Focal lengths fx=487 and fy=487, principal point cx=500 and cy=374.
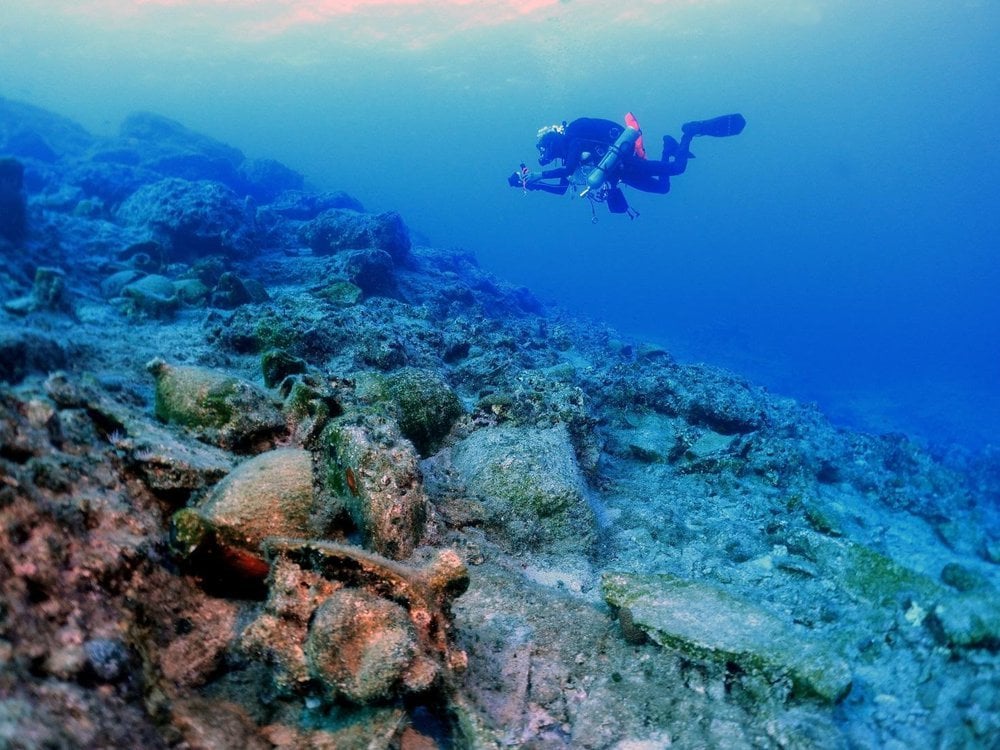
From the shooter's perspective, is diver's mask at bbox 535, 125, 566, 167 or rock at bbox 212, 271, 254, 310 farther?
diver's mask at bbox 535, 125, 566, 167

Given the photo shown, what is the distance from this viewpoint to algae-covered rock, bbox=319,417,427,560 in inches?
135

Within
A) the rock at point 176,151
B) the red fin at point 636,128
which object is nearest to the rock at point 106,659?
the red fin at point 636,128

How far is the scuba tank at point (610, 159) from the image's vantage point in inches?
435

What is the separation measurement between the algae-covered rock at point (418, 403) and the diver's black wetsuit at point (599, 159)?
8022 millimetres

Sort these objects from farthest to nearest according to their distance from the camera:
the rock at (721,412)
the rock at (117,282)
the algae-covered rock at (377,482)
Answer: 1. the rock at (117,282)
2. the rock at (721,412)
3. the algae-covered rock at (377,482)

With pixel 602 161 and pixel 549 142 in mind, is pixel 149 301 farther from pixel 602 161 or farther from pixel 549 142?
pixel 602 161

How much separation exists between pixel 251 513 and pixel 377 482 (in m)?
0.81

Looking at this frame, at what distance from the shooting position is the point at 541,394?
19.6 ft

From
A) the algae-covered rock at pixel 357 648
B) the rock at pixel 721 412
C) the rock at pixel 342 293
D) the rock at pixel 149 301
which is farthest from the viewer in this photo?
the rock at pixel 342 293

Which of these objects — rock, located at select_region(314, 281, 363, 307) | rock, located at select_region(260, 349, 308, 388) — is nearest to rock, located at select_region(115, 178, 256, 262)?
rock, located at select_region(314, 281, 363, 307)

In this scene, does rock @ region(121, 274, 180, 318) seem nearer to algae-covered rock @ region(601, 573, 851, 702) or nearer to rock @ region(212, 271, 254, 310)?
rock @ region(212, 271, 254, 310)

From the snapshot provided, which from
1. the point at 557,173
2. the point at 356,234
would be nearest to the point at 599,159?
the point at 557,173

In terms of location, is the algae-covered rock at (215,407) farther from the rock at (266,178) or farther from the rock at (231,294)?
the rock at (266,178)

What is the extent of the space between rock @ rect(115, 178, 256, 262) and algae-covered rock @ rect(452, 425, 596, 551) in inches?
483
